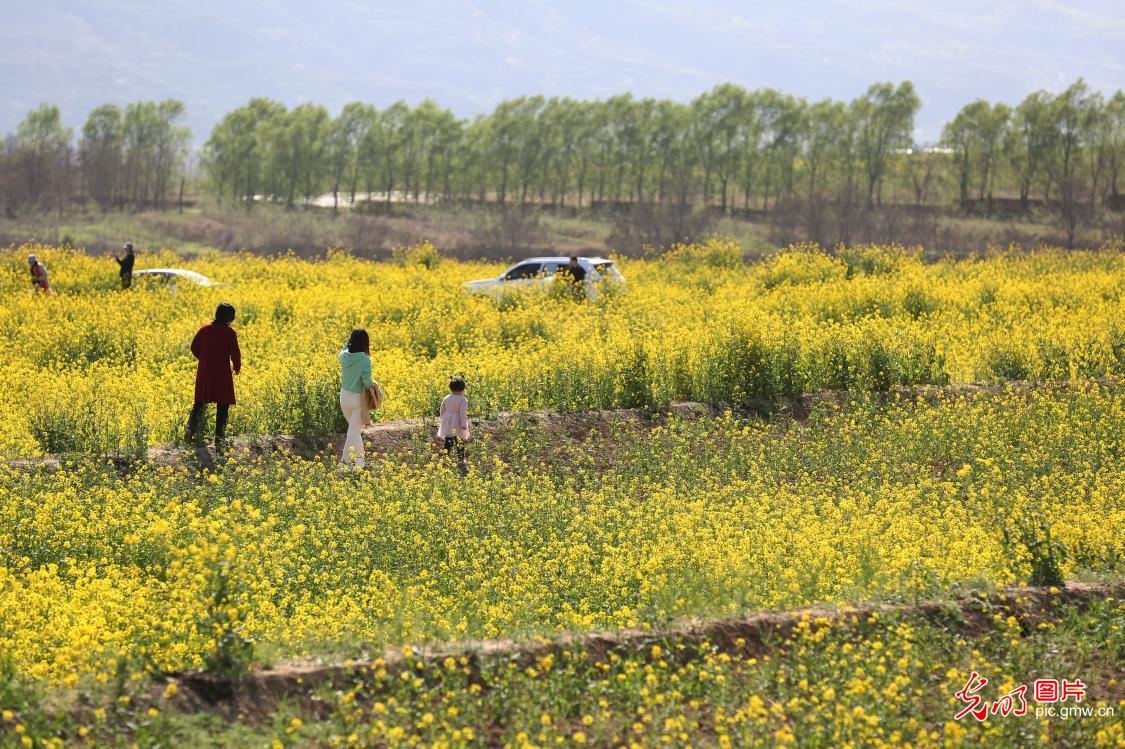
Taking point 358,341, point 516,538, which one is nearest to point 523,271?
point 358,341

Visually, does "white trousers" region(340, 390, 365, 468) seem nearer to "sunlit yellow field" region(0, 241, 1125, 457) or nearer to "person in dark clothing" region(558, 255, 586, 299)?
"sunlit yellow field" region(0, 241, 1125, 457)

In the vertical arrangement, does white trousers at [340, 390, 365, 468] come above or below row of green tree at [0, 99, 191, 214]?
below

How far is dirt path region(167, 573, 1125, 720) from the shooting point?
634 centimetres

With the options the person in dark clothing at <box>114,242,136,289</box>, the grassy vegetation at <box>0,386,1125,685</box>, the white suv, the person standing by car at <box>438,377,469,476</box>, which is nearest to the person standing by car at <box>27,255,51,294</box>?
the person in dark clothing at <box>114,242,136,289</box>

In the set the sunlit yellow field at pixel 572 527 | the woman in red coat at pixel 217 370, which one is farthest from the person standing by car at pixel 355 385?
the woman in red coat at pixel 217 370

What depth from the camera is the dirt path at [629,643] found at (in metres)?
6.34

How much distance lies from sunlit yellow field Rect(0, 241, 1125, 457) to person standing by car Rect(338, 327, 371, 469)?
132cm

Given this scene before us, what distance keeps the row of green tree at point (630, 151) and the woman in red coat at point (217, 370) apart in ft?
217

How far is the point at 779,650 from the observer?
702 centimetres

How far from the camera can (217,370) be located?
1254cm

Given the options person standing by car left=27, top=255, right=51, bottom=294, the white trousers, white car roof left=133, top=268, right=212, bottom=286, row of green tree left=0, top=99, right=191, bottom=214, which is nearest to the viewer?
the white trousers

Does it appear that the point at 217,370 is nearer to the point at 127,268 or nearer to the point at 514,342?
the point at 514,342

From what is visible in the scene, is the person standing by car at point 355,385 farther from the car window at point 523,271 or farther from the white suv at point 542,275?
the car window at point 523,271

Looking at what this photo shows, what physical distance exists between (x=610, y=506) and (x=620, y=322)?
379 inches
